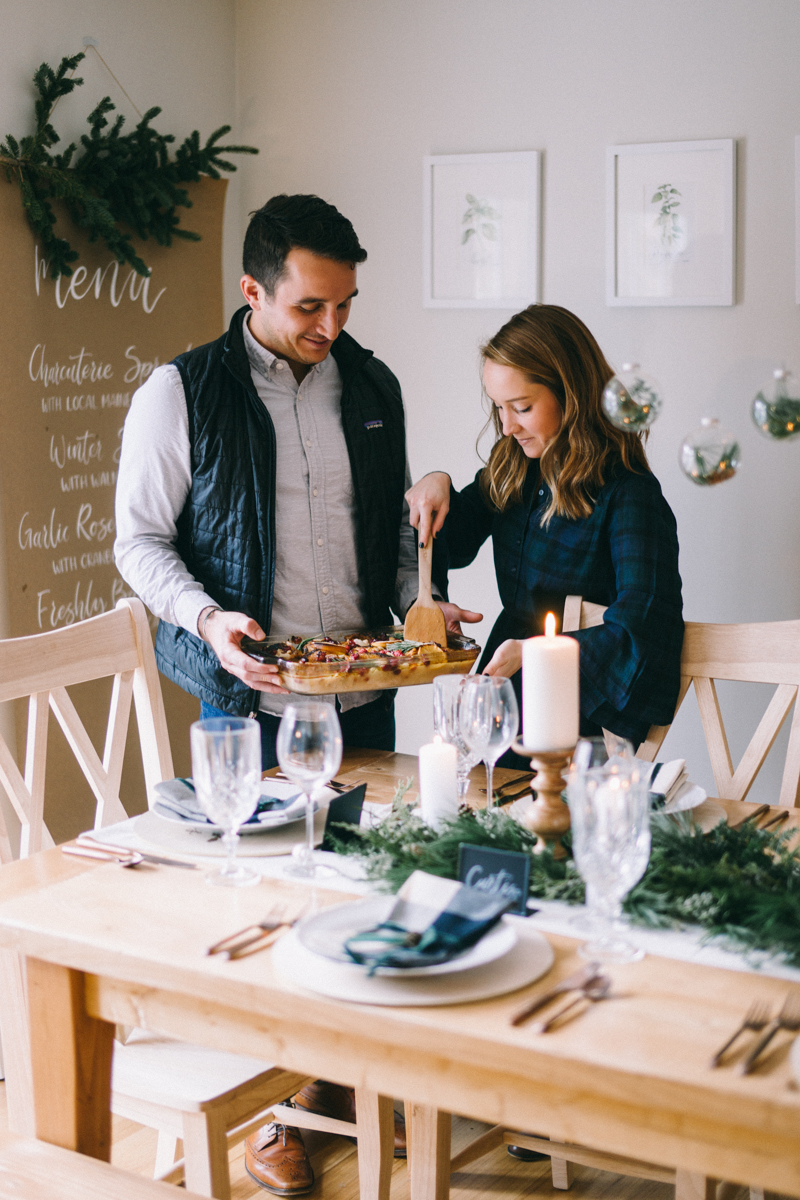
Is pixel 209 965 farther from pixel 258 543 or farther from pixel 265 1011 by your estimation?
pixel 258 543

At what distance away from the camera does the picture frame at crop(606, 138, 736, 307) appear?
9.17 ft

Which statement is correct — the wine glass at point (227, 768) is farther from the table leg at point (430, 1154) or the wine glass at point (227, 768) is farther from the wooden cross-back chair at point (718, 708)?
the wooden cross-back chair at point (718, 708)

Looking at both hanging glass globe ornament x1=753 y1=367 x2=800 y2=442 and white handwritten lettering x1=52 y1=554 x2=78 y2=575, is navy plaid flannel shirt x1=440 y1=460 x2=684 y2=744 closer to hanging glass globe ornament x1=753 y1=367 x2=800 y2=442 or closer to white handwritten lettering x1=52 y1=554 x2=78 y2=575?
hanging glass globe ornament x1=753 y1=367 x2=800 y2=442

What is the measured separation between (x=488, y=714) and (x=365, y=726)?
79 centimetres

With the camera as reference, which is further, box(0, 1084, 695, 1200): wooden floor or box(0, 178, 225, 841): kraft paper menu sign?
box(0, 178, 225, 841): kraft paper menu sign

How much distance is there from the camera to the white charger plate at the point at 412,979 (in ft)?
3.37

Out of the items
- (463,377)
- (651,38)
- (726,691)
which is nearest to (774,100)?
(651,38)

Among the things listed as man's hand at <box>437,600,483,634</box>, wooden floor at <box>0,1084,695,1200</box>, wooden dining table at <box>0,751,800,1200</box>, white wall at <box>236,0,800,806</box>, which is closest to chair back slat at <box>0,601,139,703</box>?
wooden dining table at <box>0,751,800,1200</box>

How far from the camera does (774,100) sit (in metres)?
2.72

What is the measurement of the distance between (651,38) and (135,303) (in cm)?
144

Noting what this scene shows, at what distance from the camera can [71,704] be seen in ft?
6.23

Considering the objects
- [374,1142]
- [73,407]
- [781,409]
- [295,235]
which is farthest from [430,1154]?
[73,407]

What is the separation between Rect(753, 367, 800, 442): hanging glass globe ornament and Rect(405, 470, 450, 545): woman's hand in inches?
39.3

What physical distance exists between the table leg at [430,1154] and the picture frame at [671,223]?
1976 mm
